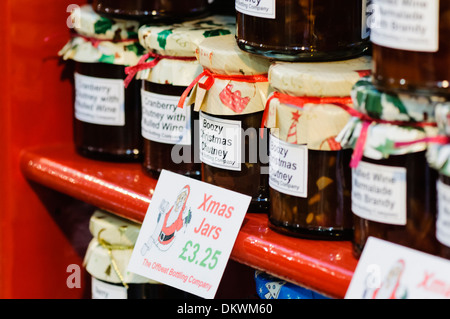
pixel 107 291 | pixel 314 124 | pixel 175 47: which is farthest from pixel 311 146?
pixel 107 291

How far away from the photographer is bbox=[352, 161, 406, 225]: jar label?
93 centimetres

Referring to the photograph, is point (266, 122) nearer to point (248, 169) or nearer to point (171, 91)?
point (248, 169)

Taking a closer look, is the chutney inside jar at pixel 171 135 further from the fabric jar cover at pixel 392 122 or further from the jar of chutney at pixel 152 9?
the fabric jar cover at pixel 392 122

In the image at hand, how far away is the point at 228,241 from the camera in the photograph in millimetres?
1146

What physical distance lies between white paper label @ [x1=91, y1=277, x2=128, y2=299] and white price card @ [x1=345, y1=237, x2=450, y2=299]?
65cm

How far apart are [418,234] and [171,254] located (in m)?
0.41

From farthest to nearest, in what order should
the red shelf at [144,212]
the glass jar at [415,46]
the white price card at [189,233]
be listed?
the white price card at [189,233]
the red shelf at [144,212]
the glass jar at [415,46]

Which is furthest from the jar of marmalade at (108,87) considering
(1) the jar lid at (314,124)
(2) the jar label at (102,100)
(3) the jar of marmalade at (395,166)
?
(3) the jar of marmalade at (395,166)

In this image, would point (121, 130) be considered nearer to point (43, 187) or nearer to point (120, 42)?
point (120, 42)

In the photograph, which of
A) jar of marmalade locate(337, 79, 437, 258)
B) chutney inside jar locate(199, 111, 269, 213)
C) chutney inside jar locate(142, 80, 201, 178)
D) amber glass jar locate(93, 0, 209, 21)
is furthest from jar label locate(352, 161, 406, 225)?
amber glass jar locate(93, 0, 209, 21)

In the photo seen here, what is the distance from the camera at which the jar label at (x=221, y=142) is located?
1.17m

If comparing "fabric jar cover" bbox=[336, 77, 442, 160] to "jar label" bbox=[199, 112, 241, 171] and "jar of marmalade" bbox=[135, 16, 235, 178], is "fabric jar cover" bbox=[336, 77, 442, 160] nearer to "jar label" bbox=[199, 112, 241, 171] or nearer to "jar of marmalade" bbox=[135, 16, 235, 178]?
"jar label" bbox=[199, 112, 241, 171]

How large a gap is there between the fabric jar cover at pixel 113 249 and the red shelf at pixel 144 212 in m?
0.10

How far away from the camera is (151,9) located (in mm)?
1371
